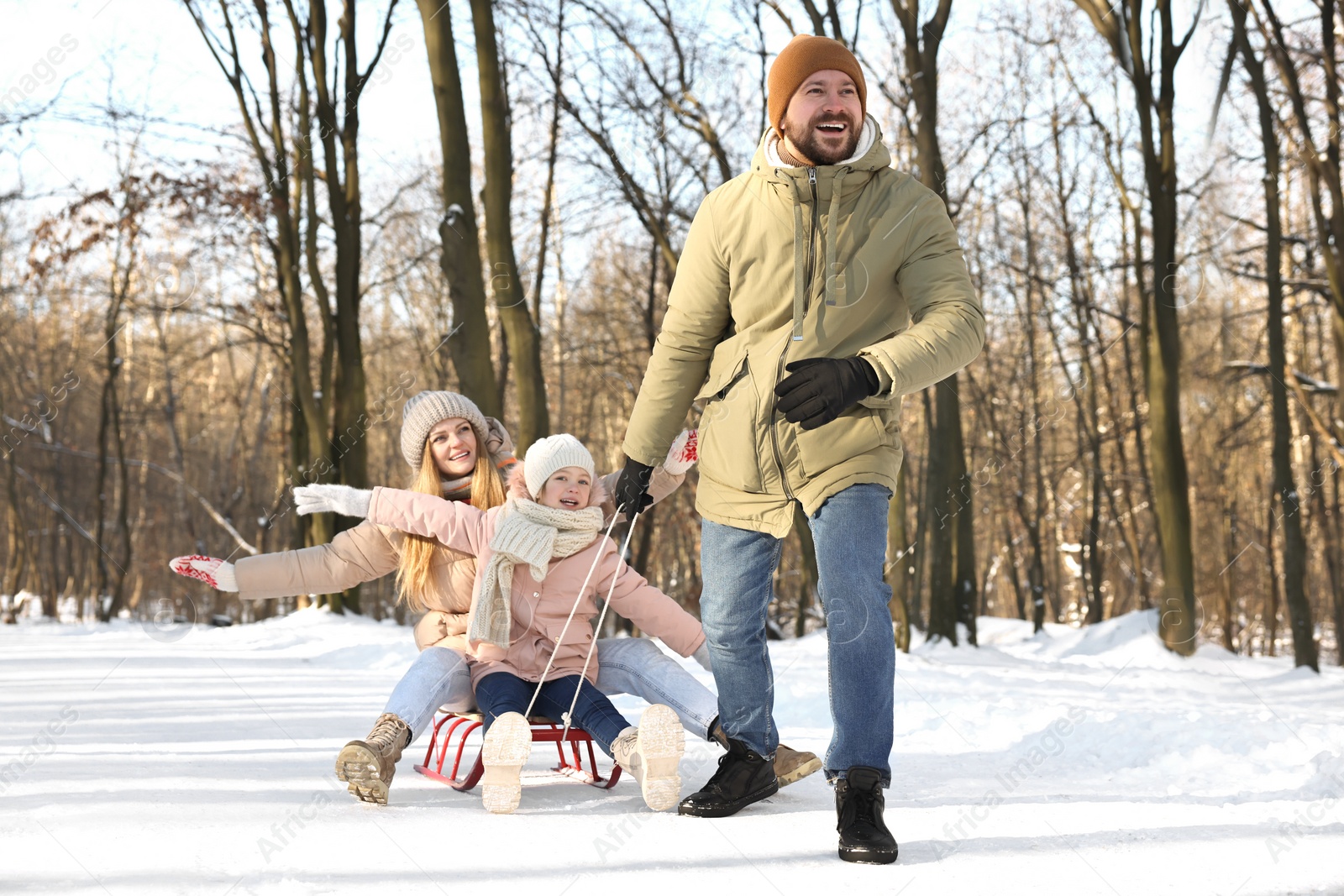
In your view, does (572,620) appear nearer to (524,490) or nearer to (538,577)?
(538,577)

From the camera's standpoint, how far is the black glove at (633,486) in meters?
3.57

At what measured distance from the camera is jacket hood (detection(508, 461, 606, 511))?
4141 millimetres

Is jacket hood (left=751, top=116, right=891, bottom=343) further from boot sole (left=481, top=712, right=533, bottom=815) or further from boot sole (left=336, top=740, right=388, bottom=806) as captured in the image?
boot sole (left=336, top=740, right=388, bottom=806)

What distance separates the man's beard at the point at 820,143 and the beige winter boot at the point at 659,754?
1562mm

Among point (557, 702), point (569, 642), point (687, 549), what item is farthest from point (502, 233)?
point (687, 549)

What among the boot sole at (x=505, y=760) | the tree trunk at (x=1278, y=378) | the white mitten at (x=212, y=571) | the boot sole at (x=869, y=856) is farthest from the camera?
the tree trunk at (x=1278, y=378)

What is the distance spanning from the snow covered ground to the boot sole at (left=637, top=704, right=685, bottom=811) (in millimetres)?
95

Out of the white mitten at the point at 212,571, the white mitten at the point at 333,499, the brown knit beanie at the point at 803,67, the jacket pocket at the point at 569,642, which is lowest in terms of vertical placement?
the jacket pocket at the point at 569,642

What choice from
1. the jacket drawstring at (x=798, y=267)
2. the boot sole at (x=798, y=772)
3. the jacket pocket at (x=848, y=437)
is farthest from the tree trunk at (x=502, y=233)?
the jacket pocket at (x=848, y=437)

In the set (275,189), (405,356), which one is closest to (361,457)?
(275,189)

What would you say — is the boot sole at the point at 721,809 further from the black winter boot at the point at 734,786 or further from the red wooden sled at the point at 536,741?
the red wooden sled at the point at 536,741

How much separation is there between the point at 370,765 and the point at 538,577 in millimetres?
848

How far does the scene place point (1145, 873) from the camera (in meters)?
2.70

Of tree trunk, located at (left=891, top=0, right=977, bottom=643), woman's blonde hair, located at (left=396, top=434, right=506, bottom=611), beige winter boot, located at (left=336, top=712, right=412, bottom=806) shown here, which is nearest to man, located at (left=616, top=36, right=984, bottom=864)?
beige winter boot, located at (left=336, top=712, right=412, bottom=806)
